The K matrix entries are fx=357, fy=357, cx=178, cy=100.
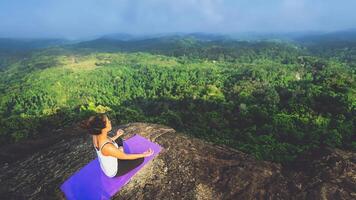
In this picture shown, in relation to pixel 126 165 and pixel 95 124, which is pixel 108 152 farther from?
pixel 126 165

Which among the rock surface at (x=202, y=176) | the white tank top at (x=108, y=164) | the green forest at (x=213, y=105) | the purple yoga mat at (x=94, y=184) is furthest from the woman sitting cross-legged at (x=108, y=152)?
the green forest at (x=213, y=105)

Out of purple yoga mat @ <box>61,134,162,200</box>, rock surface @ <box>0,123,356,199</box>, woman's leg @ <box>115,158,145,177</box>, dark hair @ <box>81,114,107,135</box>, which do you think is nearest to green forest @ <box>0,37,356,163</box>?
rock surface @ <box>0,123,356,199</box>

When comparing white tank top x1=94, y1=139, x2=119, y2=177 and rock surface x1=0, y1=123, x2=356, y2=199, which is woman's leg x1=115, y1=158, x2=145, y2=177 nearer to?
white tank top x1=94, y1=139, x2=119, y2=177

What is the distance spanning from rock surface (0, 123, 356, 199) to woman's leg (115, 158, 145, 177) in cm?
75

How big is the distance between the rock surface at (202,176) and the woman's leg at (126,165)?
745mm

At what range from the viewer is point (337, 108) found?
52969mm

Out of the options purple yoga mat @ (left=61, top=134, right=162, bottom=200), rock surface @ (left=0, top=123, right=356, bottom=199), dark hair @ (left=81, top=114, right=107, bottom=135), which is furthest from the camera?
rock surface @ (left=0, top=123, right=356, bottom=199)

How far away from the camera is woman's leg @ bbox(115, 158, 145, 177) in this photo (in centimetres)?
1002

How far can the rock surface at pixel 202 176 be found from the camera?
32.8 feet

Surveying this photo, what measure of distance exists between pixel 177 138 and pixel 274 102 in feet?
162

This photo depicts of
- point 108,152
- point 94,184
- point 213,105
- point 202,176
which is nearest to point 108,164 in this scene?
point 108,152

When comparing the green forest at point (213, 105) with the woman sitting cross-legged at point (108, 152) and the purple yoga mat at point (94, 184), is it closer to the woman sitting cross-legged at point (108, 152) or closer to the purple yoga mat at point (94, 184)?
the woman sitting cross-legged at point (108, 152)

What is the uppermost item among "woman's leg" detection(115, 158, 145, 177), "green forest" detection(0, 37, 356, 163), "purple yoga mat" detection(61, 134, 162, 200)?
"woman's leg" detection(115, 158, 145, 177)

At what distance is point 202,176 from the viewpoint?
10898 mm
